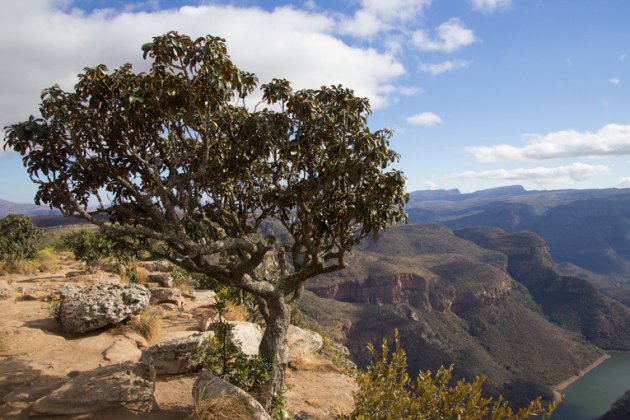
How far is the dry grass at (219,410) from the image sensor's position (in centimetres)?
719

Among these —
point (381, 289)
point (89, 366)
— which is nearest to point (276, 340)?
point (89, 366)

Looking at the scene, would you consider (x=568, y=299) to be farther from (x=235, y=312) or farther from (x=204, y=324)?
(x=204, y=324)

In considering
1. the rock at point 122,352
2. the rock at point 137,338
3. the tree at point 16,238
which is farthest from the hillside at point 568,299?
the rock at point 122,352

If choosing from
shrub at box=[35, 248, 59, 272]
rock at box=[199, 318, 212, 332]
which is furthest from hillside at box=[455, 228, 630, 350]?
shrub at box=[35, 248, 59, 272]

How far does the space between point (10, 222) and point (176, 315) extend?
19075 millimetres

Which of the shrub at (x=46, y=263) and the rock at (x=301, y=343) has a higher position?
the shrub at (x=46, y=263)

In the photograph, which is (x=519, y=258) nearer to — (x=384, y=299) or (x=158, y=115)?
(x=384, y=299)

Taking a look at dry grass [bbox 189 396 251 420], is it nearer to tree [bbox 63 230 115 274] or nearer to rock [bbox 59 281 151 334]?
rock [bbox 59 281 151 334]

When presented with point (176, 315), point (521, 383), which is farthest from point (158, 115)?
point (521, 383)

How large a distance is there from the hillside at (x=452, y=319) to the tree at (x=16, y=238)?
71796mm

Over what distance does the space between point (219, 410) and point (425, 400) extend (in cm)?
371

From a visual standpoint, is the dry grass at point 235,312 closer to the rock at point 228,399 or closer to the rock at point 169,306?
the rock at point 169,306

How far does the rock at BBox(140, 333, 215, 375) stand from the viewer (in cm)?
1016

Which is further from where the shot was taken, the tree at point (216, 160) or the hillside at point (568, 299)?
the hillside at point (568, 299)
